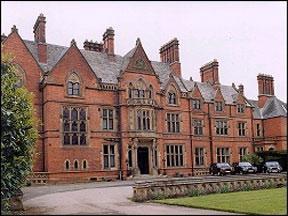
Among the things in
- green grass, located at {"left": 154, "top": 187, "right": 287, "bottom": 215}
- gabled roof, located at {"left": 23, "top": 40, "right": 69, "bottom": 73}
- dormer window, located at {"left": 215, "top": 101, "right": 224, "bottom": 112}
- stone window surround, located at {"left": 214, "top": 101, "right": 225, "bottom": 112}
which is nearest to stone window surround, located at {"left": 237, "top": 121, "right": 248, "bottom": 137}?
stone window surround, located at {"left": 214, "top": 101, "right": 225, "bottom": 112}

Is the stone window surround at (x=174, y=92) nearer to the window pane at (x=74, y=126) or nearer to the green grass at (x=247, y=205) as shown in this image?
the window pane at (x=74, y=126)

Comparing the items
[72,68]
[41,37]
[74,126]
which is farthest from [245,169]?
[41,37]

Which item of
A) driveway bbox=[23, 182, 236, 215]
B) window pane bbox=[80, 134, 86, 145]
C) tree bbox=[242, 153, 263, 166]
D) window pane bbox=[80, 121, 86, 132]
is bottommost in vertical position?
driveway bbox=[23, 182, 236, 215]

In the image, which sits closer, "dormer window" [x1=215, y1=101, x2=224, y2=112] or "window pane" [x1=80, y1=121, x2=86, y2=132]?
"window pane" [x1=80, y1=121, x2=86, y2=132]

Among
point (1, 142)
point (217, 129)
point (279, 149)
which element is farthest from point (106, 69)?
point (1, 142)

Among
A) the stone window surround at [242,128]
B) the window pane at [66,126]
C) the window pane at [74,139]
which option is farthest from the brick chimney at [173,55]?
the window pane at [66,126]

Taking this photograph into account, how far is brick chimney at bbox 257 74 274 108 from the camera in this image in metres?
61.3

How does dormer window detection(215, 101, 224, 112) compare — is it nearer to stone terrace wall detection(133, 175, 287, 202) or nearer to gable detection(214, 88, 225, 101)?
gable detection(214, 88, 225, 101)

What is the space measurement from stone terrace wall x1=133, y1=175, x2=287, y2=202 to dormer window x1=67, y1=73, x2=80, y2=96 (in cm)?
1708

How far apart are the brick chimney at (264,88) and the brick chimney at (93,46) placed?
24142 mm

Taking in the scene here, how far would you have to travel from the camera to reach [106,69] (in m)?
45.1

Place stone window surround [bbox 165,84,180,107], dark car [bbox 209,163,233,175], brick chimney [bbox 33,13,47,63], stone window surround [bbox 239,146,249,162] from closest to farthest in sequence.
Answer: brick chimney [bbox 33,13,47,63] → dark car [bbox 209,163,233,175] → stone window surround [bbox 165,84,180,107] → stone window surround [bbox 239,146,249,162]

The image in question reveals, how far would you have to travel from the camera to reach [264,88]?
201 ft

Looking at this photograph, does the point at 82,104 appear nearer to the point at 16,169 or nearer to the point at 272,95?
the point at 16,169
